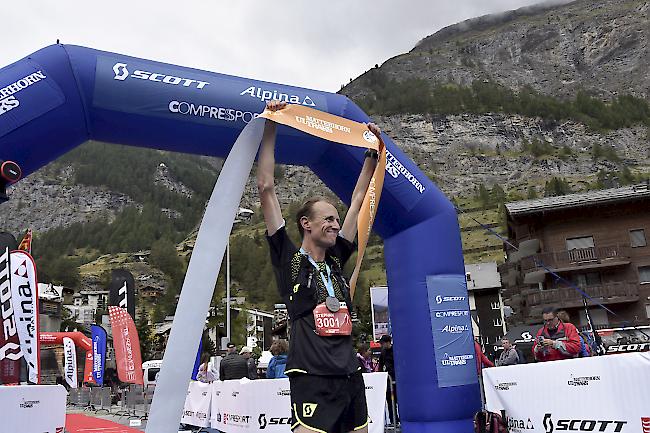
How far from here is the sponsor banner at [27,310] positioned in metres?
7.49

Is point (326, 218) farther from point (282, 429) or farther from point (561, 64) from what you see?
point (561, 64)

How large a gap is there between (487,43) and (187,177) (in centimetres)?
10100

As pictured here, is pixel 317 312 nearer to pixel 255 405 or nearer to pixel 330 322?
pixel 330 322

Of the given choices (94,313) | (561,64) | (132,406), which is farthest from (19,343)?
(561,64)

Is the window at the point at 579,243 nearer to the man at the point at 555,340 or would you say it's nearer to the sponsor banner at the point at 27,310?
the man at the point at 555,340

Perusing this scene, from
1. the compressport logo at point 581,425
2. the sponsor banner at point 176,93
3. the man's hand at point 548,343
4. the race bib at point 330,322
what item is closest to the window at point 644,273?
the man's hand at point 548,343

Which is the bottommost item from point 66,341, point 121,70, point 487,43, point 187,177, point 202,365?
point 202,365

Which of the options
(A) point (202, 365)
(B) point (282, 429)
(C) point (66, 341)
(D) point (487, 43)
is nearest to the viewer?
(B) point (282, 429)

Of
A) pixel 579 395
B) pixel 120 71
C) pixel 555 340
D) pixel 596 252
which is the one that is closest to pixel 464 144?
pixel 596 252

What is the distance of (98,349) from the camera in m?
21.8

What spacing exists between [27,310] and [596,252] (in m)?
33.5

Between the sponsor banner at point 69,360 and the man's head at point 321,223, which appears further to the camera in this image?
the sponsor banner at point 69,360

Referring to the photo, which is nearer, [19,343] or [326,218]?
[326,218]

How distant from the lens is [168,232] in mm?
132625
